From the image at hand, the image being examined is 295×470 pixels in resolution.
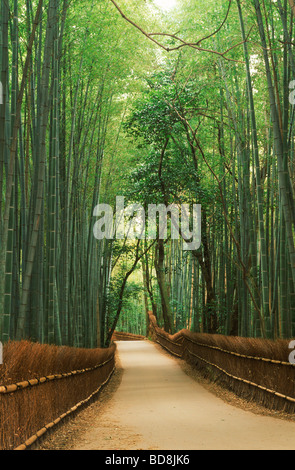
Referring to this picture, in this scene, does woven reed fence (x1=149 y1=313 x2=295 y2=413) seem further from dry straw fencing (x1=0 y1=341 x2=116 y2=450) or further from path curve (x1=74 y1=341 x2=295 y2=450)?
dry straw fencing (x1=0 y1=341 x2=116 y2=450)

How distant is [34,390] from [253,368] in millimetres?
2637

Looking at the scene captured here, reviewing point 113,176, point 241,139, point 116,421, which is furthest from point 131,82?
point 116,421

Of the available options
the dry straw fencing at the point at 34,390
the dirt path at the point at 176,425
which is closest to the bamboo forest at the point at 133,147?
the dry straw fencing at the point at 34,390

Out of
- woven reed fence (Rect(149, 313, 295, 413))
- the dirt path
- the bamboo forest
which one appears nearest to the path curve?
the dirt path

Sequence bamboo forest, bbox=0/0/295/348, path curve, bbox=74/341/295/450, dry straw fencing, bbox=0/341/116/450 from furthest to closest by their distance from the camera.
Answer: bamboo forest, bbox=0/0/295/348 → path curve, bbox=74/341/295/450 → dry straw fencing, bbox=0/341/116/450

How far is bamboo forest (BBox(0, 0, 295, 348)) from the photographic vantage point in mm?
4094

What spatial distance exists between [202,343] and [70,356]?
14.8 feet

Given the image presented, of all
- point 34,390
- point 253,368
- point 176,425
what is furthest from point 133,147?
point 34,390

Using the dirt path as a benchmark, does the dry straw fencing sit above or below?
above

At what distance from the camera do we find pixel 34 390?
121 inches

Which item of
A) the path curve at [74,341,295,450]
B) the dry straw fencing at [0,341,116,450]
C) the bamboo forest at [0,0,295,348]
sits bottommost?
the path curve at [74,341,295,450]

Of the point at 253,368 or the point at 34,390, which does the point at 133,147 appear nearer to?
the point at 253,368

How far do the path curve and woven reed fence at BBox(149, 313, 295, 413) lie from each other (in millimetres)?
222
